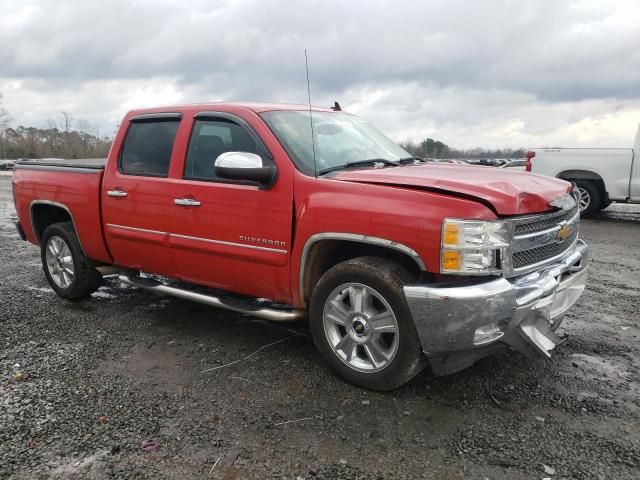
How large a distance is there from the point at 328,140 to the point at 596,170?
28.0 feet

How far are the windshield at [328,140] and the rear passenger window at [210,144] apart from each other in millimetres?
247

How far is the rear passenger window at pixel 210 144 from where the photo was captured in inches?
163

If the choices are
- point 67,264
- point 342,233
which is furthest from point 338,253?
point 67,264

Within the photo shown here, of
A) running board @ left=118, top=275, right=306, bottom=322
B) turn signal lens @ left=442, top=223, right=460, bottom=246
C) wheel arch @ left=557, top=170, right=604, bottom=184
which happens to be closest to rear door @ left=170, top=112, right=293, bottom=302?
running board @ left=118, top=275, right=306, bottom=322

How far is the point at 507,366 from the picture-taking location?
383 centimetres

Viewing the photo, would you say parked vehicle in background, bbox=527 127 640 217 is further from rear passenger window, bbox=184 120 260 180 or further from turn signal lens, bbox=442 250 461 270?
turn signal lens, bbox=442 250 461 270

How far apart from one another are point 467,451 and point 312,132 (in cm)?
230

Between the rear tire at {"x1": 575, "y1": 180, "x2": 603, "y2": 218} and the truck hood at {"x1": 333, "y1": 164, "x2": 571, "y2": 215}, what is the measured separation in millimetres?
7758

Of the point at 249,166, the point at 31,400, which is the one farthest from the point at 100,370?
the point at 249,166

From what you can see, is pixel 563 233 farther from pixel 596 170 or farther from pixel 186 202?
pixel 596 170

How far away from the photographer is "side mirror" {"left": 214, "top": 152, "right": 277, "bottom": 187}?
12.0 ft

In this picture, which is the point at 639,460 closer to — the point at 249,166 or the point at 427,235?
the point at 427,235

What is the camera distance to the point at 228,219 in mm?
4012

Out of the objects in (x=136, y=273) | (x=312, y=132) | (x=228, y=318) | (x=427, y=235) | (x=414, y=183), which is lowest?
(x=228, y=318)
